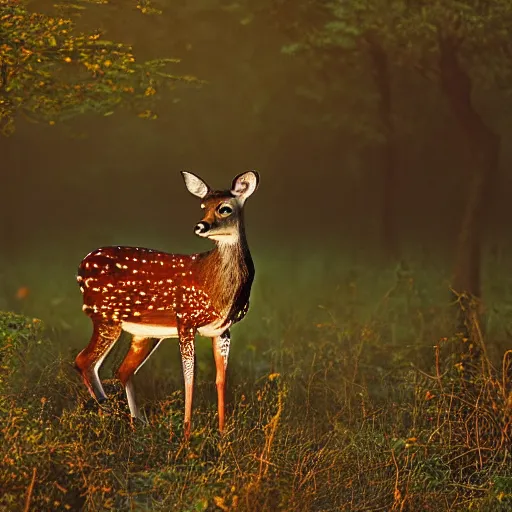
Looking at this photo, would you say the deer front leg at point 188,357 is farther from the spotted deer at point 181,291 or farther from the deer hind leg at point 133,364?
the deer hind leg at point 133,364

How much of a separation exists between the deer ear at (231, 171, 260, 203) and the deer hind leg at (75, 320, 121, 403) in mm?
1005

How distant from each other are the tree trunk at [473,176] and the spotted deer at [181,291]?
12.2 ft

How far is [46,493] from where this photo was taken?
20.9 feet

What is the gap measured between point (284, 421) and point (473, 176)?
3350mm

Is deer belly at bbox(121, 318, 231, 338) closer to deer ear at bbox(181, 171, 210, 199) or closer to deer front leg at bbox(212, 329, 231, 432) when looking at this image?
deer front leg at bbox(212, 329, 231, 432)

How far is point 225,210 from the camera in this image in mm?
7004

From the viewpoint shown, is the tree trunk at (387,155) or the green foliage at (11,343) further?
the tree trunk at (387,155)

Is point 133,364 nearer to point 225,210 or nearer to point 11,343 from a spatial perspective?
point 11,343

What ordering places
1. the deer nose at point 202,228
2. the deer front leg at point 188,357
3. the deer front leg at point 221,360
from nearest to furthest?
the deer nose at point 202,228 → the deer front leg at point 188,357 → the deer front leg at point 221,360

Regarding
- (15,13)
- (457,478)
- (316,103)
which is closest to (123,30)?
(316,103)

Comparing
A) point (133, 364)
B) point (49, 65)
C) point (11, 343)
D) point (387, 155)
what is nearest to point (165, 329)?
point (133, 364)

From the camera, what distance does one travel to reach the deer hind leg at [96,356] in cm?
730

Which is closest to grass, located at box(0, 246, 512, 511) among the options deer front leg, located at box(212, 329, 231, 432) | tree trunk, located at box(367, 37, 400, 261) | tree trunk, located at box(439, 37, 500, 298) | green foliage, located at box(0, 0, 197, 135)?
deer front leg, located at box(212, 329, 231, 432)

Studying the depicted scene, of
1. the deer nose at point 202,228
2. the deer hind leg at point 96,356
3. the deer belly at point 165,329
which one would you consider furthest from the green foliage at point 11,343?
the deer nose at point 202,228
